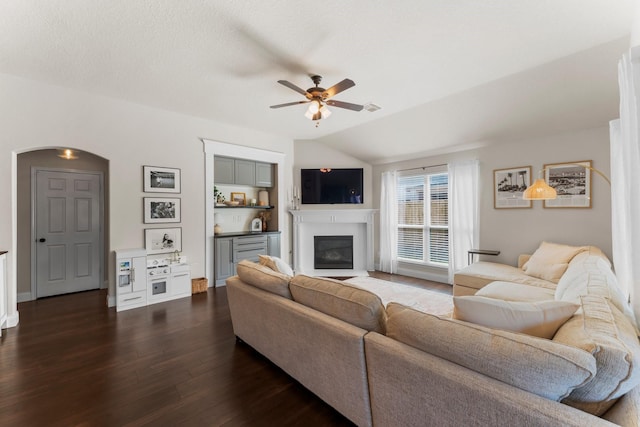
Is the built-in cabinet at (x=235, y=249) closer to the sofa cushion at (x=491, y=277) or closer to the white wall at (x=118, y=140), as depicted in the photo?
the white wall at (x=118, y=140)

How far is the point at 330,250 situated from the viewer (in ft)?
19.5

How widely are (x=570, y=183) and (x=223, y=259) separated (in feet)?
17.9

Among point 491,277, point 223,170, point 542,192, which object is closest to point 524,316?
point 542,192

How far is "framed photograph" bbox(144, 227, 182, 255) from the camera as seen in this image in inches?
161

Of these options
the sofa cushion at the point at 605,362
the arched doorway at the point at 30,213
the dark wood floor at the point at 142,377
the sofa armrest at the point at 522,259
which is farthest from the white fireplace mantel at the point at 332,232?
the sofa cushion at the point at 605,362

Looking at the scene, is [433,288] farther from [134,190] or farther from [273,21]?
[134,190]

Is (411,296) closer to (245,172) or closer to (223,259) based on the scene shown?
(223,259)

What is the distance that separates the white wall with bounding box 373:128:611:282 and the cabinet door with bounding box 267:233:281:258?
3485 millimetres

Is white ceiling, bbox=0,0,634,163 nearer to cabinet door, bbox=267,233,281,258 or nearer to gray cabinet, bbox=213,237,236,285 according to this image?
gray cabinet, bbox=213,237,236,285

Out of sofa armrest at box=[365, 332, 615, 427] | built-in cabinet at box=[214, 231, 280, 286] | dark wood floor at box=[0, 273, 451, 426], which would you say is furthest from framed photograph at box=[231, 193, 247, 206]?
sofa armrest at box=[365, 332, 615, 427]

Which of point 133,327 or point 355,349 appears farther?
point 133,327

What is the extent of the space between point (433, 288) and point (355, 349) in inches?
144

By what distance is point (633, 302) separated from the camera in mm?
1474

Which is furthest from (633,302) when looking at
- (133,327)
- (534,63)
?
(133,327)
